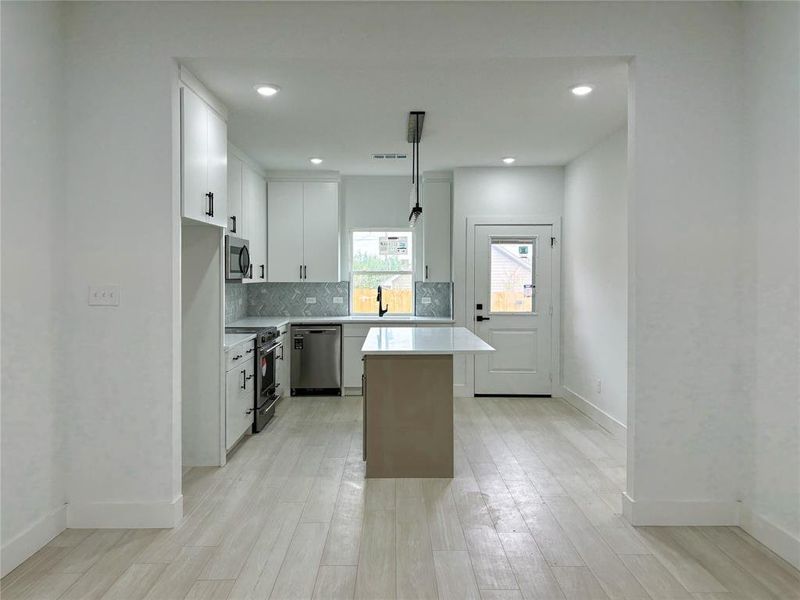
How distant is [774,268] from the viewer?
2.80 metres

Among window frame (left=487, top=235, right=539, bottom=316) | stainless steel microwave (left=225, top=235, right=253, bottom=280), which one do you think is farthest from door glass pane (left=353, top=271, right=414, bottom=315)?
stainless steel microwave (left=225, top=235, right=253, bottom=280)

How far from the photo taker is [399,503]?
334 centimetres

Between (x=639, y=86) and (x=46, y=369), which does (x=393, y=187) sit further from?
(x=46, y=369)

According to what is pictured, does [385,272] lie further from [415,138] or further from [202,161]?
[202,161]

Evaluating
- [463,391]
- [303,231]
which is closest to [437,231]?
[303,231]

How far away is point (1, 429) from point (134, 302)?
0.81 metres

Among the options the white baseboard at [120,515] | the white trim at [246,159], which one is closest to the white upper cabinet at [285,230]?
the white trim at [246,159]

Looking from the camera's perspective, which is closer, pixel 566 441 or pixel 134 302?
A: pixel 134 302

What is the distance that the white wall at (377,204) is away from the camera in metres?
6.95

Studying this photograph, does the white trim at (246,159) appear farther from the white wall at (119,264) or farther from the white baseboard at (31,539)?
the white baseboard at (31,539)

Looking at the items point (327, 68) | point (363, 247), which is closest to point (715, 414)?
point (327, 68)

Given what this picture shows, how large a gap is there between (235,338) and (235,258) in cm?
79

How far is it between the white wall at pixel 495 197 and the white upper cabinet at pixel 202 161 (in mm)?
2957

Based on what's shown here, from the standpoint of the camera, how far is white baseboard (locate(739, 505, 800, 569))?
2.61 metres
